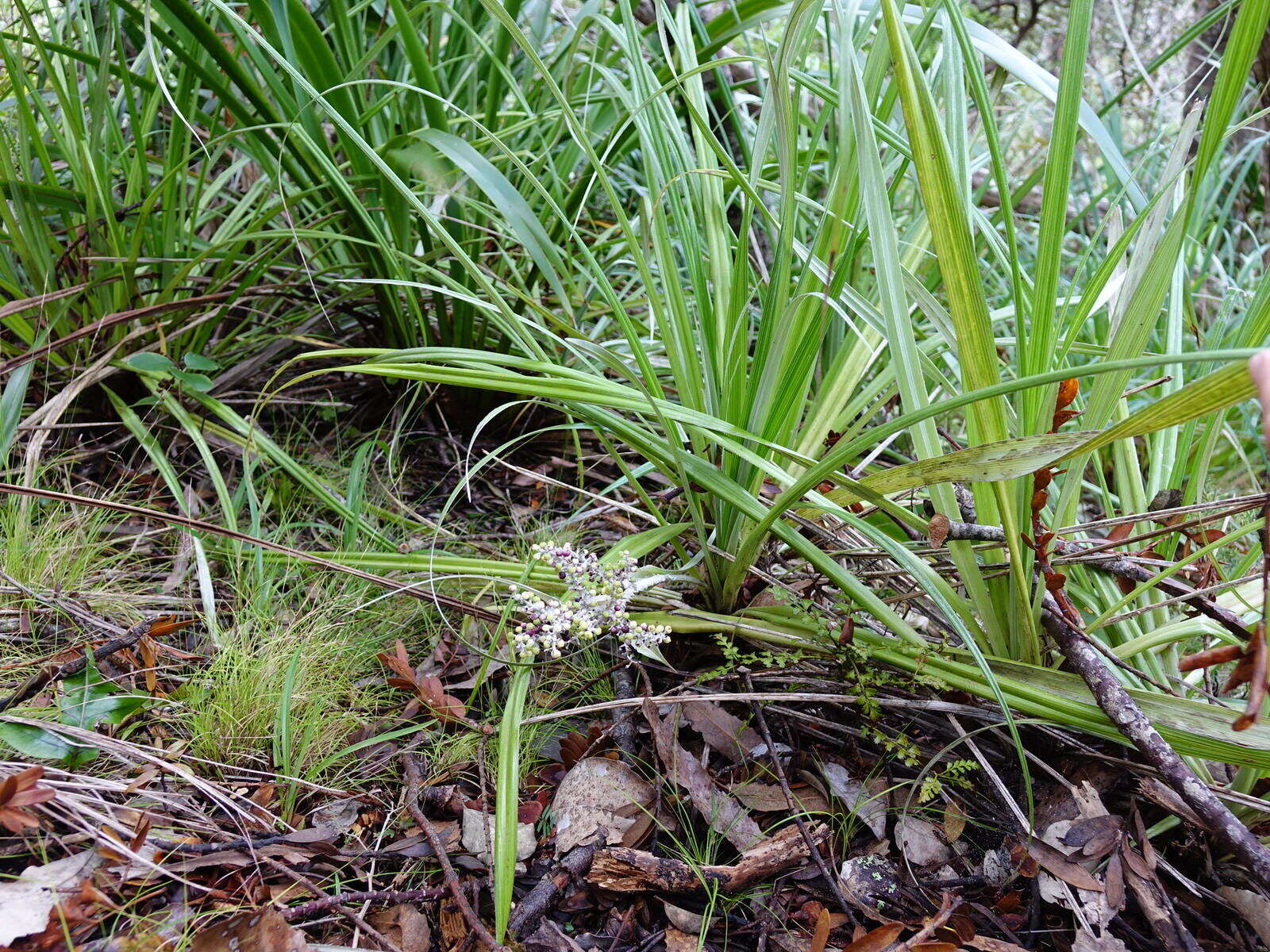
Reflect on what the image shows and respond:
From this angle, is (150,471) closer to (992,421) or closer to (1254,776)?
(992,421)

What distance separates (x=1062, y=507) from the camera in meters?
0.93

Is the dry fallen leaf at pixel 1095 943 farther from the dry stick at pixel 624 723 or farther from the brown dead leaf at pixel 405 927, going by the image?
the brown dead leaf at pixel 405 927

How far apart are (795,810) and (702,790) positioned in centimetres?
11

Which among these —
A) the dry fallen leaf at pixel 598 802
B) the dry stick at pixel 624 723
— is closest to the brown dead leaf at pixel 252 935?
the dry fallen leaf at pixel 598 802

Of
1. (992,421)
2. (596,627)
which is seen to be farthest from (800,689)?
(992,421)

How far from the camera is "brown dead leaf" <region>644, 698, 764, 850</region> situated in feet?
3.04

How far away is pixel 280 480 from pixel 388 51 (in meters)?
1.07

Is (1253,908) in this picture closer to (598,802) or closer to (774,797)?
(774,797)

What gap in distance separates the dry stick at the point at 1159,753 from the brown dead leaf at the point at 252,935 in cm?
80

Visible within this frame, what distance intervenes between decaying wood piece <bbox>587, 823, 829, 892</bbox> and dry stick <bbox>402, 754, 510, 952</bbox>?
0.12 metres

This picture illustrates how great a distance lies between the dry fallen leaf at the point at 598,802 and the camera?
3.03ft

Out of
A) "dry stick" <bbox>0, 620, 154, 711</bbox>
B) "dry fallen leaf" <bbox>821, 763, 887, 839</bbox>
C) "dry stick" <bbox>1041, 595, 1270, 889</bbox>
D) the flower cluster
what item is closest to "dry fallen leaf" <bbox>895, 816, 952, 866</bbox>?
"dry fallen leaf" <bbox>821, 763, 887, 839</bbox>

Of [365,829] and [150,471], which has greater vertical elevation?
[150,471]

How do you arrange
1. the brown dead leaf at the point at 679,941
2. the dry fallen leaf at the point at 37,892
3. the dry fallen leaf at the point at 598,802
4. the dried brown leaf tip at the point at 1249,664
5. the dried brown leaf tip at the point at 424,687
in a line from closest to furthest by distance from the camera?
the dried brown leaf tip at the point at 1249,664 < the dry fallen leaf at the point at 37,892 < the brown dead leaf at the point at 679,941 < the dry fallen leaf at the point at 598,802 < the dried brown leaf tip at the point at 424,687
